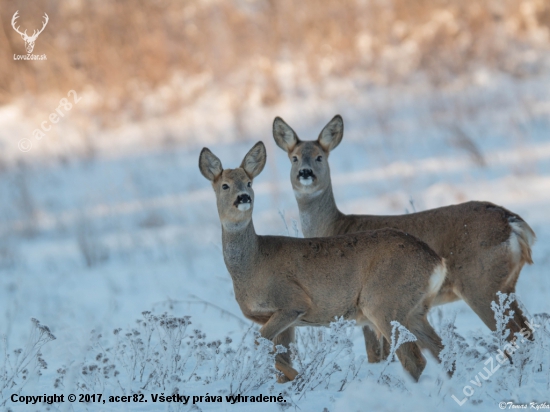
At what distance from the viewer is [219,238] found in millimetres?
13125

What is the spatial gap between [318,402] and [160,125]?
14.0 m

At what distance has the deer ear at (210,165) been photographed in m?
6.36

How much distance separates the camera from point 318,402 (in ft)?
17.7

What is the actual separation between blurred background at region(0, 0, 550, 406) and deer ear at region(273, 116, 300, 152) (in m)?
2.26

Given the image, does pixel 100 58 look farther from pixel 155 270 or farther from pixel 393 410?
pixel 393 410

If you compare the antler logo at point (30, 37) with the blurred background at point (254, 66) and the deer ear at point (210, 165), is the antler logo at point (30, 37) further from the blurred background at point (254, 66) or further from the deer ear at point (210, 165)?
the deer ear at point (210, 165)

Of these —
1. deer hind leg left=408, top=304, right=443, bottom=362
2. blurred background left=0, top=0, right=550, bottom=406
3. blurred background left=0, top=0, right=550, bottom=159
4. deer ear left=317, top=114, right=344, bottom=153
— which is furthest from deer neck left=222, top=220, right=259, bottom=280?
blurred background left=0, top=0, right=550, bottom=159

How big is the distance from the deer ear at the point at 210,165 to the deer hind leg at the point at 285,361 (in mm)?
1415

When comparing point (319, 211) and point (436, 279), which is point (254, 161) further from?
point (436, 279)

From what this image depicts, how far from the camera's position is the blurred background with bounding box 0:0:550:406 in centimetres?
1243

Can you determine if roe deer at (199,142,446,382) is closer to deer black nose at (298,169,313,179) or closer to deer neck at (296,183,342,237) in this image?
deer black nose at (298,169,313,179)

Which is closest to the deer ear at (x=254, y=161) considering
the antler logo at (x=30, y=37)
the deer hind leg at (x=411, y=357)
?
the deer hind leg at (x=411, y=357)

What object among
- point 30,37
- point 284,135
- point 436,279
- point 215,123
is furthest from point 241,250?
point 30,37

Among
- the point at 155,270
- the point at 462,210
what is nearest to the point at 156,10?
the point at 155,270
